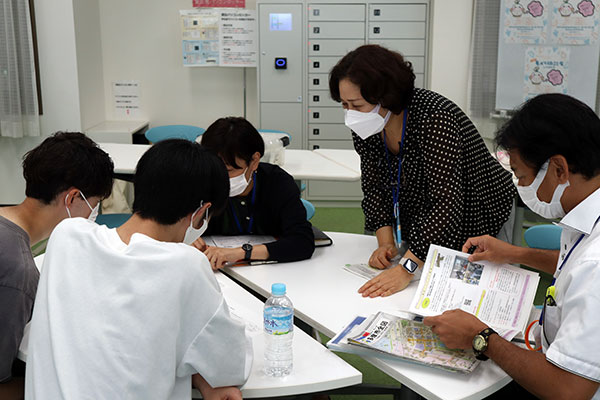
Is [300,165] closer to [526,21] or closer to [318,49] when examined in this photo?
[318,49]

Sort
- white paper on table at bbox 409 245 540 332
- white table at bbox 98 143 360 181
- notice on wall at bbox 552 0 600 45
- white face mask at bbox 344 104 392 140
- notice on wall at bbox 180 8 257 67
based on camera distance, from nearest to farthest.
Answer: white paper on table at bbox 409 245 540 332
white face mask at bbox 344 104 392 140
white table at bbox 98 143 360 181
notice on wall at bbox 552 0 600 45
notice on wall at bbox 180 8 257 67

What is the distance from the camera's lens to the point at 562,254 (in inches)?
57.1

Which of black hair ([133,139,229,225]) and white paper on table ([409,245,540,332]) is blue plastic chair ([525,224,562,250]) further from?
black hair ([133,139,229,225])

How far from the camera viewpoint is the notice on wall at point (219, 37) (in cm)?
556

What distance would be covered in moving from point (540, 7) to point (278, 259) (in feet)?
13.0

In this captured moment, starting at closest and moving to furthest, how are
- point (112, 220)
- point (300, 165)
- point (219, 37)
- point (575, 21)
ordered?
point (112, 220) < point (300, 165) < point (575, 21) < point (219, 37)

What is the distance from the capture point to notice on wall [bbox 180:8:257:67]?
5.56m

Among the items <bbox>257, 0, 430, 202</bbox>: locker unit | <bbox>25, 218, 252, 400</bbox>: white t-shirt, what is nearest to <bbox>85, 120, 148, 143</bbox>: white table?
<bbox>257, 0, 430, 202</bbox>: locker unit

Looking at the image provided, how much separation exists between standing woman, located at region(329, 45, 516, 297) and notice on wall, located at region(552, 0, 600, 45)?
3.28 meters

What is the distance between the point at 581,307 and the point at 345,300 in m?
0.73

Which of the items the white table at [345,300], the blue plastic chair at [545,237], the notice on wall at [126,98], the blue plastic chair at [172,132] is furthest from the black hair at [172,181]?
the notice on wall at [126,98]

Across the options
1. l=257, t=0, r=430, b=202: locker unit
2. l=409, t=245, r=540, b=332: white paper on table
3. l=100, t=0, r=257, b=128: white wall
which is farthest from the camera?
l=100, t=0, r=257, b=128: white wall

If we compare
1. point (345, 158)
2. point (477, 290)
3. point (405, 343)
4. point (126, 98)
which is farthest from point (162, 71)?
point (405, 343)

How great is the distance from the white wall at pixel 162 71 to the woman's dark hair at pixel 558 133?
4751mm
